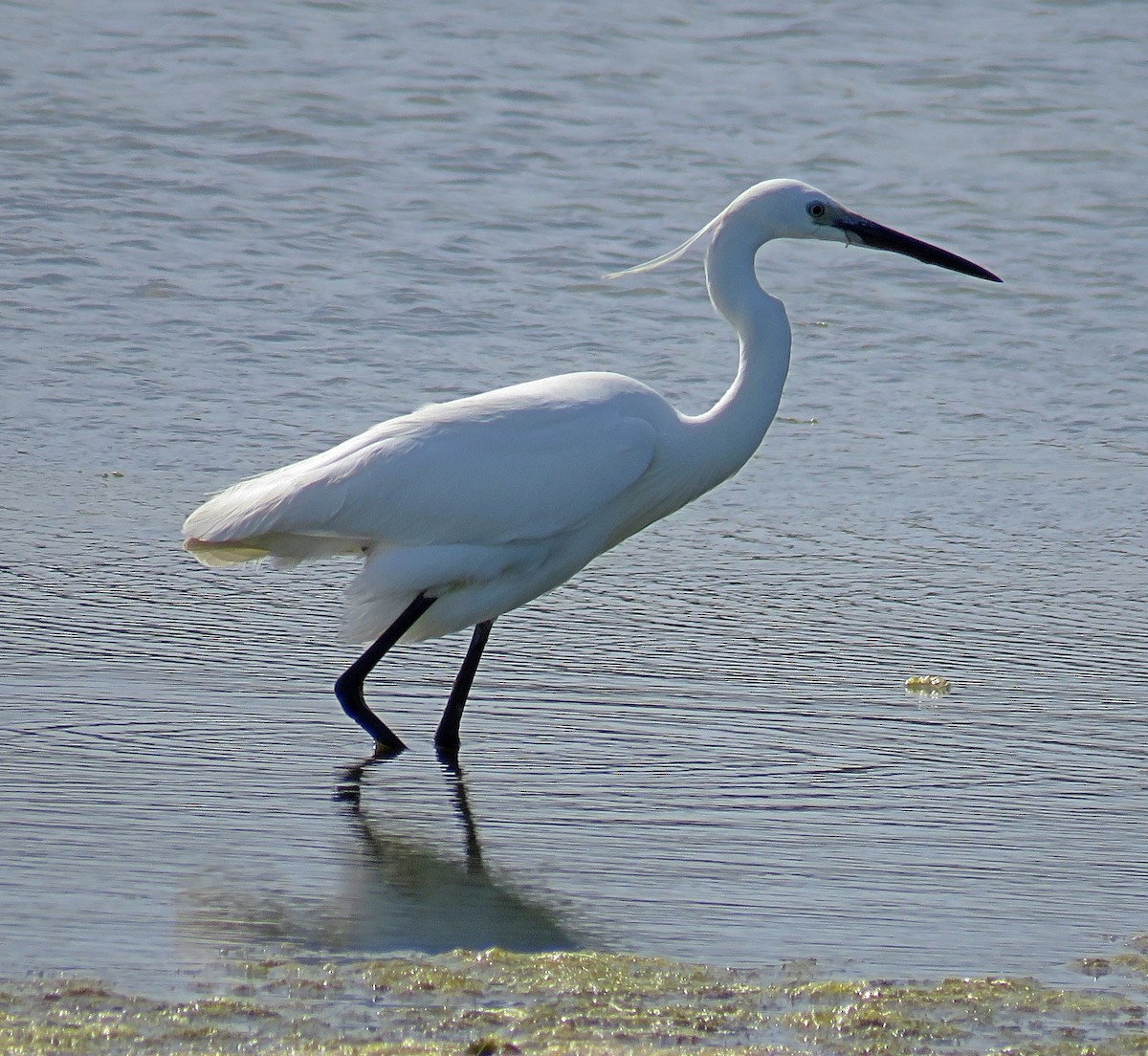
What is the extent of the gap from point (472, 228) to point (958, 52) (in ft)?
13.4

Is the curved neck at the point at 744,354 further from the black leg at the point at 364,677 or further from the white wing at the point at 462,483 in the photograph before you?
the black leg at the point at 364,677

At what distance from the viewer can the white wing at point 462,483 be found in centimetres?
417

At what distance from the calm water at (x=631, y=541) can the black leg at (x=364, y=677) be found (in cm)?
8

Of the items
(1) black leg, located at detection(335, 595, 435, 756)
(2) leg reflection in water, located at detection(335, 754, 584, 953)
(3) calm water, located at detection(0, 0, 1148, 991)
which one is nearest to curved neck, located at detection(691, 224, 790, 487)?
(3) calm water, located at detection(0, 0, 1148, 991)

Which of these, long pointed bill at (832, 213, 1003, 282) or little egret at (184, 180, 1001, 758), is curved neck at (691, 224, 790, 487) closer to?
little egret at (184, 180, 1001, 758)

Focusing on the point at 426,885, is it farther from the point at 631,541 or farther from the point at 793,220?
the point at 631,541

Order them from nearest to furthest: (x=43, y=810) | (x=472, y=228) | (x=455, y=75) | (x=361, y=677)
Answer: (x=43, y=810) → (x=361, y=677) → (x=472, y=228) → (x=455, y=75)

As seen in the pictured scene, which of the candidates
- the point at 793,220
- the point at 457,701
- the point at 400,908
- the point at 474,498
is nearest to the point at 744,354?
the point at 793,220

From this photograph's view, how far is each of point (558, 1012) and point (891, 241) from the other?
8.37ft

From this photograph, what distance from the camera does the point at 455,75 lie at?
10.6 metres

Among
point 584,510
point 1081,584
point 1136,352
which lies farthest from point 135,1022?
point 1136,352

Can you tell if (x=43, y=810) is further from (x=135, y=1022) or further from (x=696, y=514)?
(x=696, y=514)

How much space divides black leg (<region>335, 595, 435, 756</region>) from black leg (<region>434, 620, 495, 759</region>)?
10 cm

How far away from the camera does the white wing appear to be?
4172 mm
